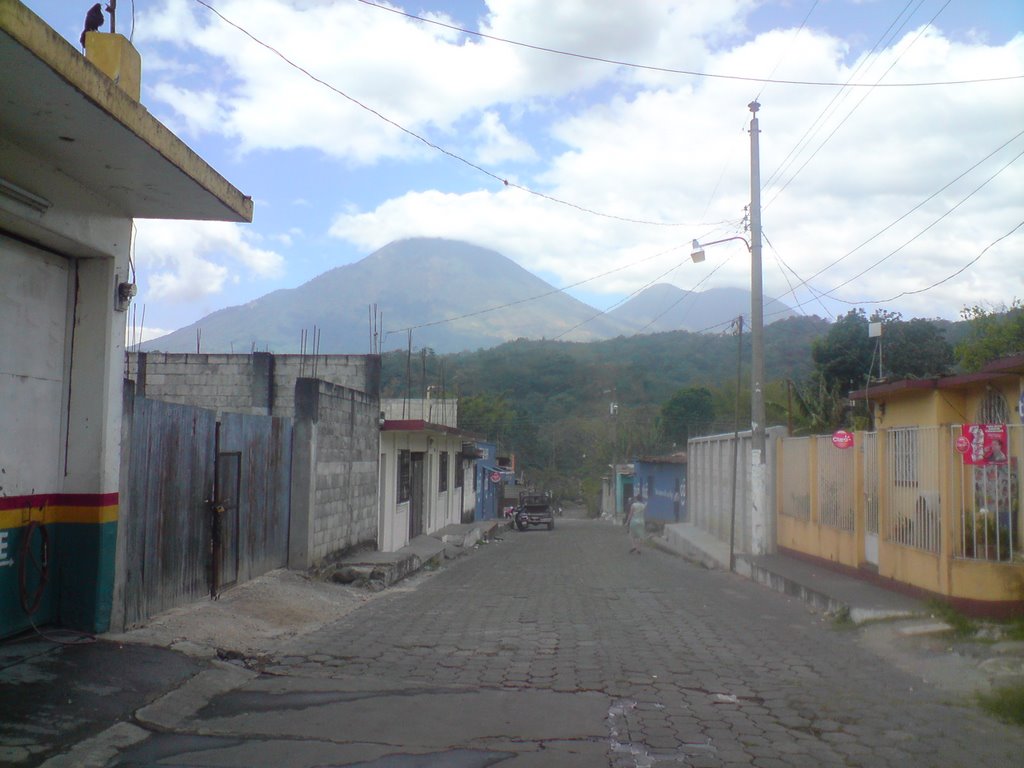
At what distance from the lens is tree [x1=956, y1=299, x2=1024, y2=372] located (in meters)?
20.4

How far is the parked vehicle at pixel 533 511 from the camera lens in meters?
41.3

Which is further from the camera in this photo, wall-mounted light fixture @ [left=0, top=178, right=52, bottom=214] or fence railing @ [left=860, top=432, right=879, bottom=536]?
fence railing @ [left=860, top=432, right=879, bottom=536]

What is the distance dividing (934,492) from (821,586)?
2824 mm

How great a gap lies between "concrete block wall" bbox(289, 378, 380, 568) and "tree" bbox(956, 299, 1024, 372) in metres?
13.3

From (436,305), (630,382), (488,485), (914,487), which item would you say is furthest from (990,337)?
(436,305)

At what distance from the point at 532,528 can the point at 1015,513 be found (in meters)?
33.6

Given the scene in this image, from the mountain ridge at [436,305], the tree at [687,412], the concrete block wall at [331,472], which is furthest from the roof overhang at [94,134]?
the mountain ridge at [436,305]

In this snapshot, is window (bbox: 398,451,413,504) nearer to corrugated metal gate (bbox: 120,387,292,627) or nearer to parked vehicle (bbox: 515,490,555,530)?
corrugated metal gate (bbox: 120,387,292,627)

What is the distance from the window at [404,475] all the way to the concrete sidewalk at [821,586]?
7277 millimetres

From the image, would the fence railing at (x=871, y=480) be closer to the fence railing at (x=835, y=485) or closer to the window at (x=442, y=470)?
the fence railing at (x=835, y=485)

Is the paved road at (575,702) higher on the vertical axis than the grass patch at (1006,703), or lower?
lower

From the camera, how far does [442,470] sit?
28953mm

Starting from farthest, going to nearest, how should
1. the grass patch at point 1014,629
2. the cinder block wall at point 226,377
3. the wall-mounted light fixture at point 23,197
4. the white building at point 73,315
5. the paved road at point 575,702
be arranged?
the cinder block wall at point 226,377, the grass patch at point 1014,629, the white building at point 73,315, the wall-mounted light fixture at point 23,197, the paved road at point 575,702

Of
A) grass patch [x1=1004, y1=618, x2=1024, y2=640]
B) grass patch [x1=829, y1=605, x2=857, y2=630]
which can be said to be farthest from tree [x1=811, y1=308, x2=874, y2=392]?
grass patch [x1=1004, y1=618, x2=1024, y2=640]
